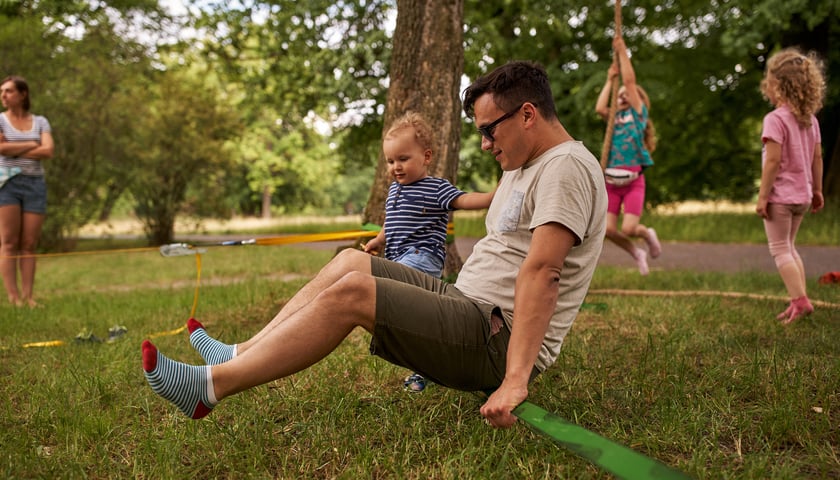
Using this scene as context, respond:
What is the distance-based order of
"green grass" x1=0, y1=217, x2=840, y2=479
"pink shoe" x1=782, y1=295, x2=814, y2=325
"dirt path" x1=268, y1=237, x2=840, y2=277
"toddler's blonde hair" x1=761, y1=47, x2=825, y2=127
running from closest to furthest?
"green grass" x1=0, y1=217, x2=840, y2=479 → "toddler's blonde hair" x1=761, y1=47, x2=825, y2=127 → "pink shoe" x1=782, y1=295, x2=814, y2=325 → "dirt path" x1=268, y1=237, x2=840, y2=277

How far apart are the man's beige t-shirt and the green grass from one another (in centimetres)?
52

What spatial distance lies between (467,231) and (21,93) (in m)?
10.1

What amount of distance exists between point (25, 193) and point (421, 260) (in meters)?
4.64

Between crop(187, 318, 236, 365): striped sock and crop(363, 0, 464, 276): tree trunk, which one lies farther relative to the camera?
crop(363, 0, 464, 276): tree trunk

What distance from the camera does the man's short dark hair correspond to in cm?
232

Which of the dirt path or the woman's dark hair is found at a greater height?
the woman's dark hair

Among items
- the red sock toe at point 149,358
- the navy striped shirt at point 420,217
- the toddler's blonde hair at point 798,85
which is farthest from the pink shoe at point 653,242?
the red sock toe at point 149,358

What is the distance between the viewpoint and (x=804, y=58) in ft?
14.2

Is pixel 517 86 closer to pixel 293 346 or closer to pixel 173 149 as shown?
pixel 293 346

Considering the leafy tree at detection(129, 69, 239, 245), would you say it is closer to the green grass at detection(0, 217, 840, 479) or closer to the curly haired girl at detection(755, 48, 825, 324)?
the green grass at detection(0, 217, 840, 479)

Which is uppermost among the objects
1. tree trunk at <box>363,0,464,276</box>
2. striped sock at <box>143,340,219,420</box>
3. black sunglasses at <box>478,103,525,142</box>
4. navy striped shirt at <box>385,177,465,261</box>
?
tree trunk at <box>363,0,464,276</box>

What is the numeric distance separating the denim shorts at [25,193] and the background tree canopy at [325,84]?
8081 mm

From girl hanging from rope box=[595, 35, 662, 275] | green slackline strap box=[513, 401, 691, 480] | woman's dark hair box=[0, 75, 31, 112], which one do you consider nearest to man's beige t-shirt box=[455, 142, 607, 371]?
green slackline strap box=[513, 401, 691, 480]

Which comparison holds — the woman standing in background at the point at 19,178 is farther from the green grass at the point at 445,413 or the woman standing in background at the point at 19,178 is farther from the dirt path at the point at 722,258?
the dirt path at the point at 722,258
